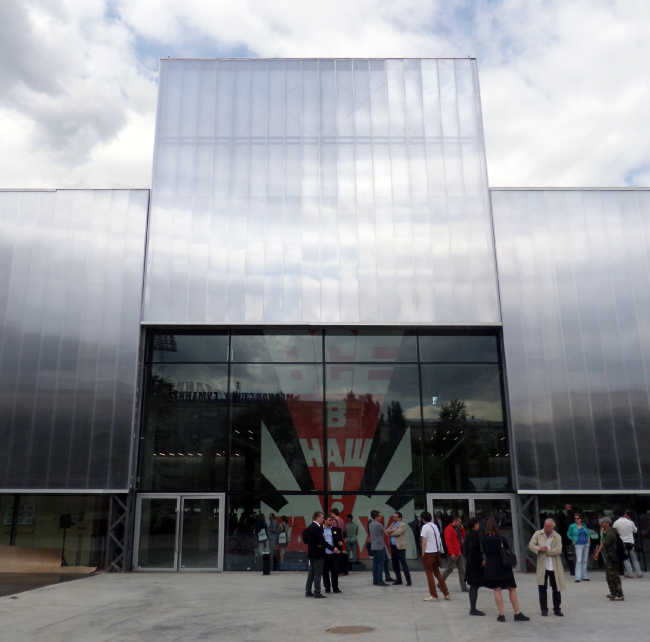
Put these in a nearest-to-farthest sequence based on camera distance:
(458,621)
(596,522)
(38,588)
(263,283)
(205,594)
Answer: (458,621) → (205,594) → (38,588) → (596,522) → (263,283)

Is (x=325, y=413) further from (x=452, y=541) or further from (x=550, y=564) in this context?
(x=550, y=564)

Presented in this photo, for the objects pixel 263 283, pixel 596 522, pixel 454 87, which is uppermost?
pixel 454 87

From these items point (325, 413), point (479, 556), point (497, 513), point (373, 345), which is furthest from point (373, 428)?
point (479, 556)

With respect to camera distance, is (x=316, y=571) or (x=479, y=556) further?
(x=316, y=571)

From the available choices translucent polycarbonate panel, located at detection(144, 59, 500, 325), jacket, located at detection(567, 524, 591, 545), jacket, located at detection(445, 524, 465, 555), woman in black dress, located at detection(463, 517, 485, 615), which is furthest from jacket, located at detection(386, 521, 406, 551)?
translucent polycarbonate panel, located at detection(144, 59, 500, 325)

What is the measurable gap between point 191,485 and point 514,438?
950cm

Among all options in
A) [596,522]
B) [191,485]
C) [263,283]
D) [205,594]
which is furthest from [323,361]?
[596,522]

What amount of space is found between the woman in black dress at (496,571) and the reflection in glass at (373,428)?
789cm

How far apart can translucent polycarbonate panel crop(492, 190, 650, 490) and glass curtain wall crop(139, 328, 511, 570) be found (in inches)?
42.3

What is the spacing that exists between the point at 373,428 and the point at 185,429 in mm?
5666

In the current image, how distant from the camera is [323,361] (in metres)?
18.4

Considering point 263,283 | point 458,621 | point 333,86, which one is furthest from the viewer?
point 333,86

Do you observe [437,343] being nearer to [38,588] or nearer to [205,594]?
[205,594]

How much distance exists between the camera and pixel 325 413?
1814 cm
